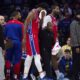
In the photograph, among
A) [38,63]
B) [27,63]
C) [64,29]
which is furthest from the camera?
[64,29]

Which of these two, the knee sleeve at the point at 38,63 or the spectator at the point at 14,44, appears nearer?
the knee sleeve at the point at 38,63

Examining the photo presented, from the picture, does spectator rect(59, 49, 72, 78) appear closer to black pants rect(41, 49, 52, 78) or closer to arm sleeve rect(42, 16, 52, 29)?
black pants rect(41, 49, 52, 78)

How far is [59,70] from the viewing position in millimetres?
12891

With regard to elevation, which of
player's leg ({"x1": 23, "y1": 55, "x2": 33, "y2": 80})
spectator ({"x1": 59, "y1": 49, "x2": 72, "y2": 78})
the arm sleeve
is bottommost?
spectator ({"x1": 59, "y1": 49, "x2": 72, "y2": 78})

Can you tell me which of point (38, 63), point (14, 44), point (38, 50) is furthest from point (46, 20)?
point (38, 63)

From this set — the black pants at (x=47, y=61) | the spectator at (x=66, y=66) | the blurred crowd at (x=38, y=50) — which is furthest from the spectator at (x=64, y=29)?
the black pants at (x=47, y=61)

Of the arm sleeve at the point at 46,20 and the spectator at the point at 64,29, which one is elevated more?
the arm sleeve at the point at 46,20

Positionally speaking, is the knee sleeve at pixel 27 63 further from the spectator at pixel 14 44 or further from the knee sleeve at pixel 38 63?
the spectator at pixel 14 44

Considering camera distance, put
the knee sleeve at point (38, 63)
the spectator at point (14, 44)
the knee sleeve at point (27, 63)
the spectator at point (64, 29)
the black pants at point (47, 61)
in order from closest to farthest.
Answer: the knee sleeve at point (38, 63), the knee sleeve at point (27, 63), the spectator at point (14, 44), the black pants at point (47, 61), the spectator at point (64, 29)

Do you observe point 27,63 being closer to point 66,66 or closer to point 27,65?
point 27,65

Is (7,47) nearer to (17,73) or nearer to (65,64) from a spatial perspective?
(17,73)

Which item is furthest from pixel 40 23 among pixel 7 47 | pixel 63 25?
pixel 63 25

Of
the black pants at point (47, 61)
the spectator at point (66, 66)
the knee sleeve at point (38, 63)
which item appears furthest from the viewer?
the spectator at point (66, 66)

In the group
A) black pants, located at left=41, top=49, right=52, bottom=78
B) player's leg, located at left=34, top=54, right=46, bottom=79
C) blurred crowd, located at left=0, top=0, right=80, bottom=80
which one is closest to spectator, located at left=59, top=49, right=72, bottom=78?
blurred crowd, located at left=0, top=0, right=80, bottom=80
